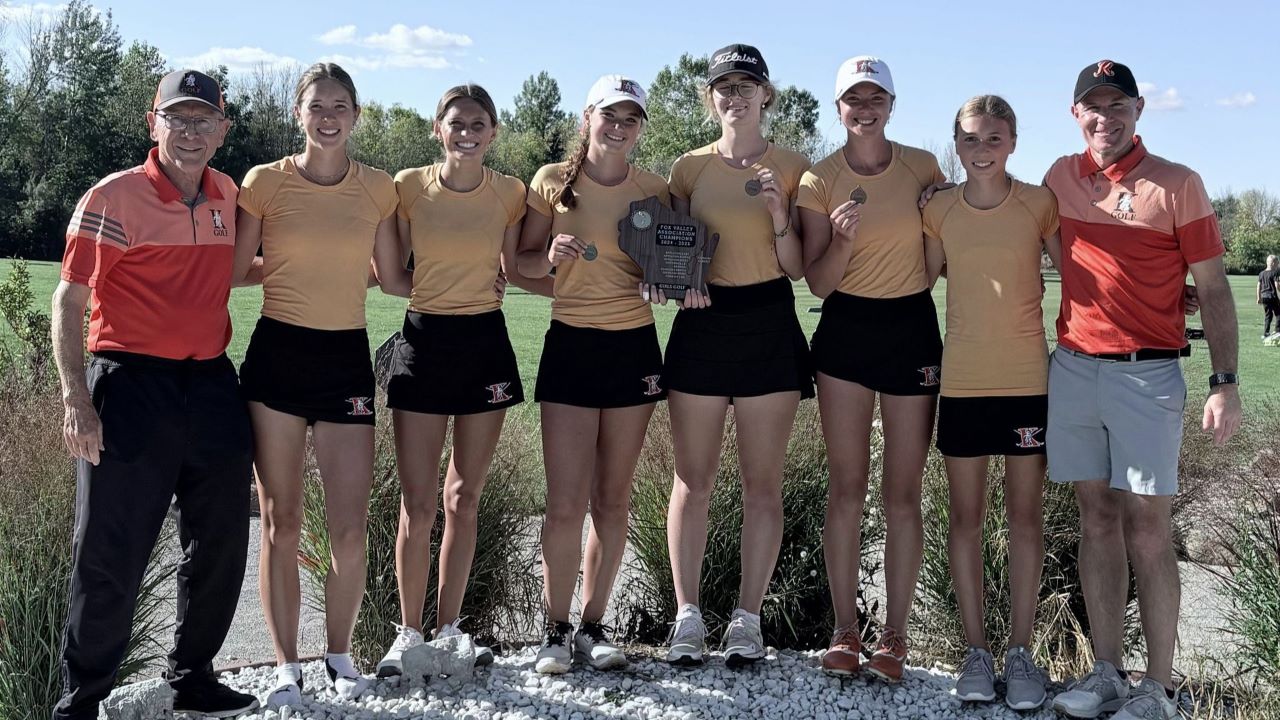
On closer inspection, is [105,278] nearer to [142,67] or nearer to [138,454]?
[138,454]

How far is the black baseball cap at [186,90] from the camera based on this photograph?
14.4ft

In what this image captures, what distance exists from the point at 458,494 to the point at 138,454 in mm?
1317

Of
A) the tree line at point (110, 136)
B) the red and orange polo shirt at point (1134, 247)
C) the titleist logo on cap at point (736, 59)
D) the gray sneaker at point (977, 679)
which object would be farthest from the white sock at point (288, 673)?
the tree line at point (110, 136)

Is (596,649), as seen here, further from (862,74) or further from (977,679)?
(862,74)

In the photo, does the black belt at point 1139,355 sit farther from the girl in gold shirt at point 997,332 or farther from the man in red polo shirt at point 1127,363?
the girl in gold shirt at point 997,332

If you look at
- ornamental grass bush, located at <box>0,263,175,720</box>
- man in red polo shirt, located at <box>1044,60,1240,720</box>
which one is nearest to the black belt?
man in red polo shirt, located at <box>1044,60,1240,720</box>

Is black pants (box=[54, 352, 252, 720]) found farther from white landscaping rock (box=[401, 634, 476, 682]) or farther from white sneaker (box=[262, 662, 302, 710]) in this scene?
white landscaping rock (box=[401, 634, 476, 682])

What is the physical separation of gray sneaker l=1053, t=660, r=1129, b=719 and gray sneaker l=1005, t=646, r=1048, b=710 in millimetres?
87

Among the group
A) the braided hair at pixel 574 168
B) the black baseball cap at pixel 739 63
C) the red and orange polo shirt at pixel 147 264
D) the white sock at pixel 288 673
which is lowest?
the white sock at pixel 288 673

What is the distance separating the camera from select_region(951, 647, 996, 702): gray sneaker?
4.85m

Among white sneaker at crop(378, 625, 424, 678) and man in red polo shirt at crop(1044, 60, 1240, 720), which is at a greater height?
man in red polo shirt at crop(1044, 60, 1240, 720)

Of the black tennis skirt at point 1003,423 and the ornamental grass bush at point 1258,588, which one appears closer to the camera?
the black tennis skirt at point 1003,423

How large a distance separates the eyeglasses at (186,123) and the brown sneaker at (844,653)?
3395mm

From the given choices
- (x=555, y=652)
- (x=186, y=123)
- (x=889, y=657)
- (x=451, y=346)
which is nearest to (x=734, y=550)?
(x=889, y=657)
